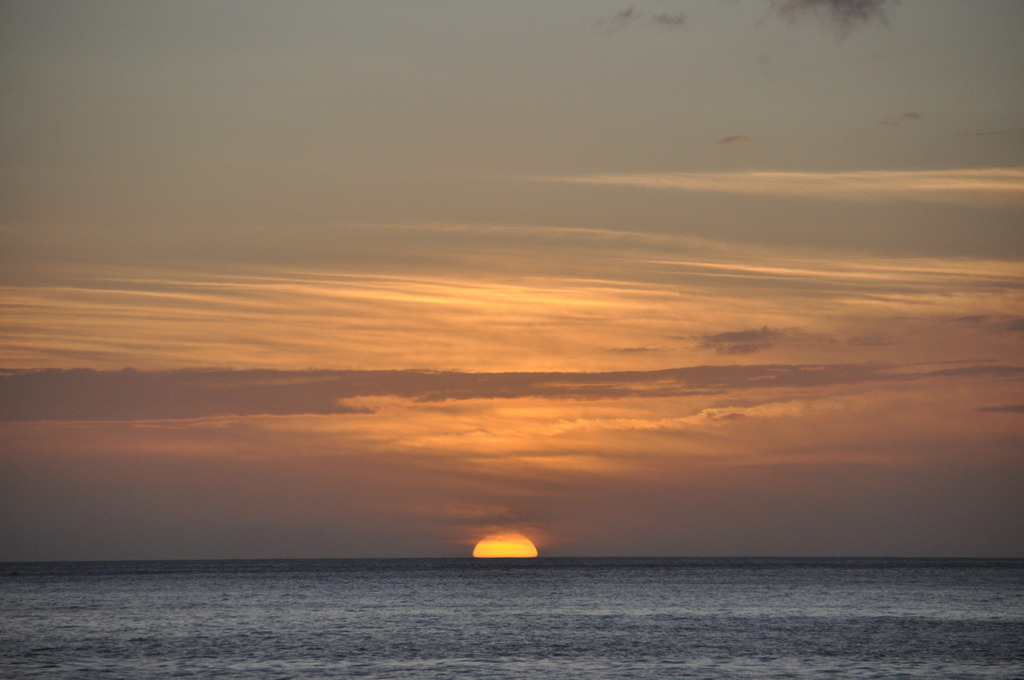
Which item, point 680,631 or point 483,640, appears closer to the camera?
point 483,640

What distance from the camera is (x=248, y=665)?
170 ft

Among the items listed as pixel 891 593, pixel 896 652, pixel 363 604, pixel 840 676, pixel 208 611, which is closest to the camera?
pixel 840 676

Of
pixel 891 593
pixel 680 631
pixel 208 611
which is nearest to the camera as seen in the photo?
pixel 680 631

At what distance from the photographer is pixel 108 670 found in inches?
1998

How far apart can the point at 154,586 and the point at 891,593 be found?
8985 centimetres

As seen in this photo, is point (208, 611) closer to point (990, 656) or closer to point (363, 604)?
point (363, 604)

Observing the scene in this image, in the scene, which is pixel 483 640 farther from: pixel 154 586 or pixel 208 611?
pixel 154 586

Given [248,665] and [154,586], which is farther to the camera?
[154,586]

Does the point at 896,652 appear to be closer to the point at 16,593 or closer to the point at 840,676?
the point at 840,676

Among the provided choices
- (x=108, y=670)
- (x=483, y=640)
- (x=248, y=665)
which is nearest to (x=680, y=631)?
(x=483, y=640)

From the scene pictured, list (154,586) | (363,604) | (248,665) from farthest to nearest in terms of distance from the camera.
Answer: (154,586)
(363,604)
(248,665)

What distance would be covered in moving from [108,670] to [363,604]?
51456 millimetres

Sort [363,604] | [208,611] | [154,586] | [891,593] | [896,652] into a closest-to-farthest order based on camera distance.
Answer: [896,652] < [208,611] < [363,604] < [891,593] < [154,586]

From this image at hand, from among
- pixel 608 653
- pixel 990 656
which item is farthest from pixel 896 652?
pixel 608 653
